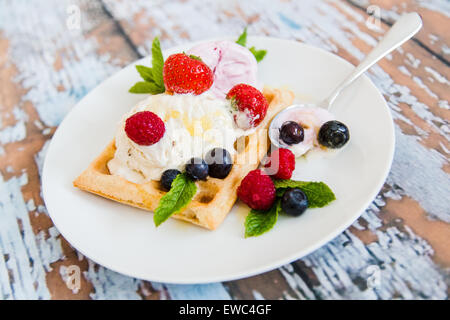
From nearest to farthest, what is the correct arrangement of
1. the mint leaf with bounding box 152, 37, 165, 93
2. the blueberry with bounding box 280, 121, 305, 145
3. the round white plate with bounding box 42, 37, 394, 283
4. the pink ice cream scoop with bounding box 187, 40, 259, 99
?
the round white plate with bounding box 42, 37, 394, 283
the blueberry with bounding box 280, 121, 305, 145
the pink ice cream scoop with bounding box 187, 40, 259, 99
the mint leaf with bounding box 152, 37, 165, 93

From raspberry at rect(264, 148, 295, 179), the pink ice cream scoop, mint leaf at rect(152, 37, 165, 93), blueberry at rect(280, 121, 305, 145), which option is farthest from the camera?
mint leaf at rect(152, 37, 165, 93)

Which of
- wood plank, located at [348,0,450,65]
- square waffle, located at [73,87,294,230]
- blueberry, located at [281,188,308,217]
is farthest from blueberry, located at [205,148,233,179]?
wood plank, located at [348,0,450,65]

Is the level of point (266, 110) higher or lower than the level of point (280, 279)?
higher

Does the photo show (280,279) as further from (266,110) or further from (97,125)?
(97,125)

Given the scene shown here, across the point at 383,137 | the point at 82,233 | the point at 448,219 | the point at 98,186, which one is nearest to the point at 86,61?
the point at 98,186

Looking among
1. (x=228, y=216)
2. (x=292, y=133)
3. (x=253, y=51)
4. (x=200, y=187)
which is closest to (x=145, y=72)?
(x=253, y=51)

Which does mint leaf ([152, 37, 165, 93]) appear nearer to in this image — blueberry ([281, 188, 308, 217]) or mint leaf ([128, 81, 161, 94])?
mint leaf ([128, 81, 161, 94])

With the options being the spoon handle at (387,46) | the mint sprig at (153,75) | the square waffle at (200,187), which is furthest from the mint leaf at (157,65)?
the spoon handle at (387,46)
